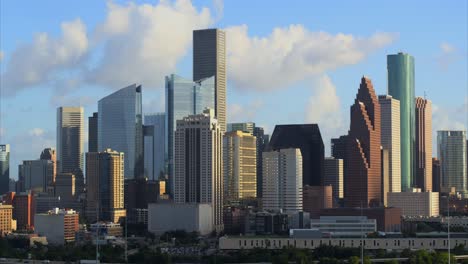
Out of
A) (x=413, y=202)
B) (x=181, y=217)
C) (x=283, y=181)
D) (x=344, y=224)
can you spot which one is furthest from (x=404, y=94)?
(x=181, y=217)

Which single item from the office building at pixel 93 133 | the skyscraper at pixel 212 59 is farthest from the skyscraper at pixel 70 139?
the skyscraper at pixel 212 59

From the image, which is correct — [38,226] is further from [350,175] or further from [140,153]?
[140,153]

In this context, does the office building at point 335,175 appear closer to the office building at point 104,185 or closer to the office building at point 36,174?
the office building at point 104,185

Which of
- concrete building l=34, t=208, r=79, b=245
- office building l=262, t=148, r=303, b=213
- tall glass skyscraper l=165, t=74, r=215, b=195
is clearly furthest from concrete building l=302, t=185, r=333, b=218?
concrete building l=34, t=208, r=79, b=245

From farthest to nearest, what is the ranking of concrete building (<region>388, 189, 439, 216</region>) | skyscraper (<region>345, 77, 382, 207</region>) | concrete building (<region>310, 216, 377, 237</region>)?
concrete building (<region>388, 189, 439, 216</region>) < skyscraper (<region>345, 77, 382, 207</region>) < concrete building (<region>310, 216, 377, 237</region>)

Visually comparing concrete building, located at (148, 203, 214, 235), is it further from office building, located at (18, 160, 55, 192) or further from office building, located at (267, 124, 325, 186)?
office building, located at (18, 160, 55, 192)

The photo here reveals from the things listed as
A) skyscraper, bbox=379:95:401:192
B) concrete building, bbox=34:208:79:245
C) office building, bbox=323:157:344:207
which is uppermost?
skyscraper, bbox=379:95:401:192

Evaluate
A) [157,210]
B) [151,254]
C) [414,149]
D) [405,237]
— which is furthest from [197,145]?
[414,149]
